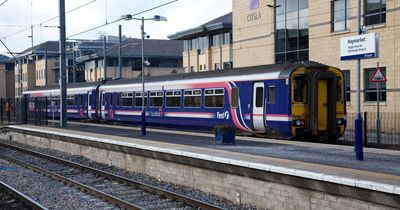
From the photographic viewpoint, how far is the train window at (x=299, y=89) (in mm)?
19219

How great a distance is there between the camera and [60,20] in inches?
1121

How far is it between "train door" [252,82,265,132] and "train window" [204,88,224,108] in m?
2.29

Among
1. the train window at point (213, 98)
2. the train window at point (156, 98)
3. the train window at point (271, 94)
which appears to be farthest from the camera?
the train window at point (156, 98)

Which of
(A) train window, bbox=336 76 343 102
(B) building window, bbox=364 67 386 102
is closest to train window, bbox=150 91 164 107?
(A) train window, bbox=336 76 343 102

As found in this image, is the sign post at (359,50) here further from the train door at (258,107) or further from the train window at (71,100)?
the train window at (71,100)

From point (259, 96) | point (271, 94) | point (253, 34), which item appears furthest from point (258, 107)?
point (253, 34)

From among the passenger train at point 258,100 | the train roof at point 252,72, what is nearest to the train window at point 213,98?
the passenger train at point 258,100

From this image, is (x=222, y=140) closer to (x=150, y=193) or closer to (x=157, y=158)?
(x=157, y=158)

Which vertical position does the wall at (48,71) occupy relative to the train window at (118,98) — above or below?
above

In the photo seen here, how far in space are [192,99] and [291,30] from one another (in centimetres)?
1323

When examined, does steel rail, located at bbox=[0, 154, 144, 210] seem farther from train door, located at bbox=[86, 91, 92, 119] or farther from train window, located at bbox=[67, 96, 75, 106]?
train window, located at bbox=[67, 96, 75, 106]

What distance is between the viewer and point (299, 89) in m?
19.3

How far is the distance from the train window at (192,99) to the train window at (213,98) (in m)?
0.56

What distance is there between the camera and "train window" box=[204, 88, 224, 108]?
22.8 m
